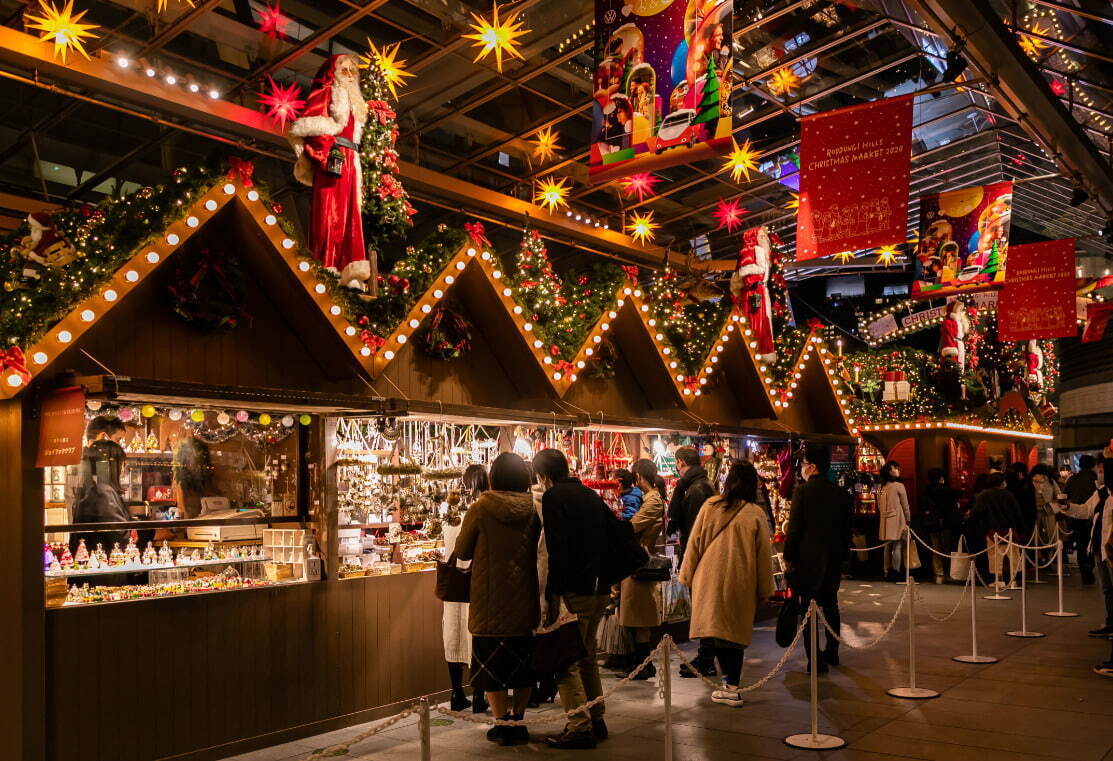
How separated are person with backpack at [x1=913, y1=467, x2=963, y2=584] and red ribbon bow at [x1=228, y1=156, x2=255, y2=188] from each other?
11.9m

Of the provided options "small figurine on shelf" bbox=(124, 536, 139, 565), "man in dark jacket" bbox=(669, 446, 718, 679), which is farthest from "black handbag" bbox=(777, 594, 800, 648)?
"small figurine on shelf" bbox=(124, 536, 139, 565)

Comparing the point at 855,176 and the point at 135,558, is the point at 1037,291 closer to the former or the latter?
the point at 855,176

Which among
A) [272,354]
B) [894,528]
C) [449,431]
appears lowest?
[894,528]

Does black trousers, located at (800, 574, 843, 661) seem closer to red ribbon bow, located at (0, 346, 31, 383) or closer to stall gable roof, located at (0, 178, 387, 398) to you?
stall gable roof, located at (0, 178, 387, 398)

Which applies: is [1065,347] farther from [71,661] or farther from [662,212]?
[71,661]

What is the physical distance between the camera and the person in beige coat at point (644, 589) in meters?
7.87

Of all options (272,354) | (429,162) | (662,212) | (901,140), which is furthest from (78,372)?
(662,212)

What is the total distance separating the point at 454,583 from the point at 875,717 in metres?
3.14

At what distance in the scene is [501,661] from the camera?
5.95m

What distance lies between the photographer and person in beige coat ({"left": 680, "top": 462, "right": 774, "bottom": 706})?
22.6 feet

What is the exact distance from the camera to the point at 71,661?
559 centimetres

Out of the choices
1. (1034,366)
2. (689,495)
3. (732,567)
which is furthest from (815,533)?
(1034,366)

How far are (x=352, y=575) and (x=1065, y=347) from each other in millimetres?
26736

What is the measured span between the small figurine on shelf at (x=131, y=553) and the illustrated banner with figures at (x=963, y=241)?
10.9m
